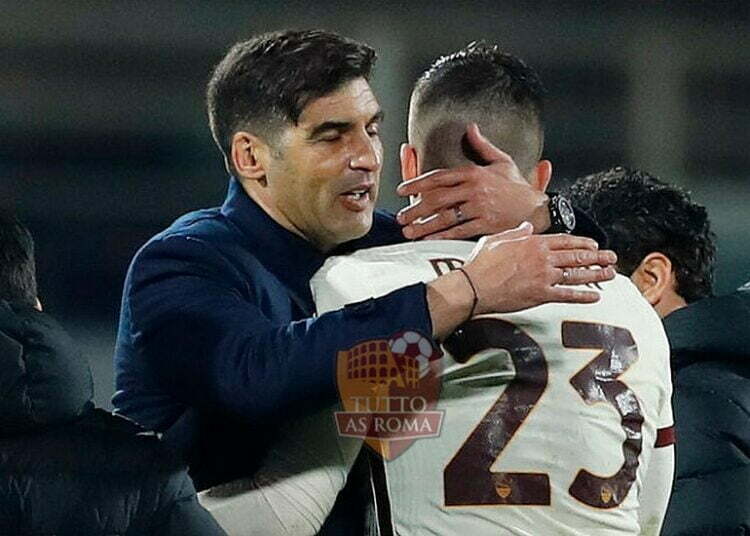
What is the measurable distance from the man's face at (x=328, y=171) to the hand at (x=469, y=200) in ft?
0.25

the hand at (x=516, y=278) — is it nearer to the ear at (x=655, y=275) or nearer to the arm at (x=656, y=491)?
the arm at (x=656, y=491)

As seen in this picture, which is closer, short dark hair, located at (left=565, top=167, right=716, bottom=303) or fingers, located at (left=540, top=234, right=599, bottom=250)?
fingers, located at (left=540, top=234, right=599, bottom=250)

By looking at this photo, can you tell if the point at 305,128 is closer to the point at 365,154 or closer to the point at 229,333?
the point at 365,154

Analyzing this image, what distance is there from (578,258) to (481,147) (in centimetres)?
25

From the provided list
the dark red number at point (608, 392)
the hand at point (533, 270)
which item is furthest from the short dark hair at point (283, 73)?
the dark red number at point (608, 392)

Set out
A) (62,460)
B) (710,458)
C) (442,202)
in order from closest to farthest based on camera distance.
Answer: (62,460) < (442,202) < (710,458)

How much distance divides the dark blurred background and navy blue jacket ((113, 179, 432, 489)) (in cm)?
232

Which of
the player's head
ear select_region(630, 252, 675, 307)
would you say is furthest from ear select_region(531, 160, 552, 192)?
ear select_region(630, 252, 675, 307)

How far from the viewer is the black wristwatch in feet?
6.10

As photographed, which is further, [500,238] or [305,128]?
[305,128]

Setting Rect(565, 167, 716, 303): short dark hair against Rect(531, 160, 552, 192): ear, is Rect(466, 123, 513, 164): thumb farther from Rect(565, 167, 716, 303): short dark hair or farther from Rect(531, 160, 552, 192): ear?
Rect(565, 167, 716, 303): short dark hair

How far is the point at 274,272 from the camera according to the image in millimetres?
1811

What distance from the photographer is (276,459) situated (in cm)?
170

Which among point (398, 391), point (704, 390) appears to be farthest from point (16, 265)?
point (704, 390)
